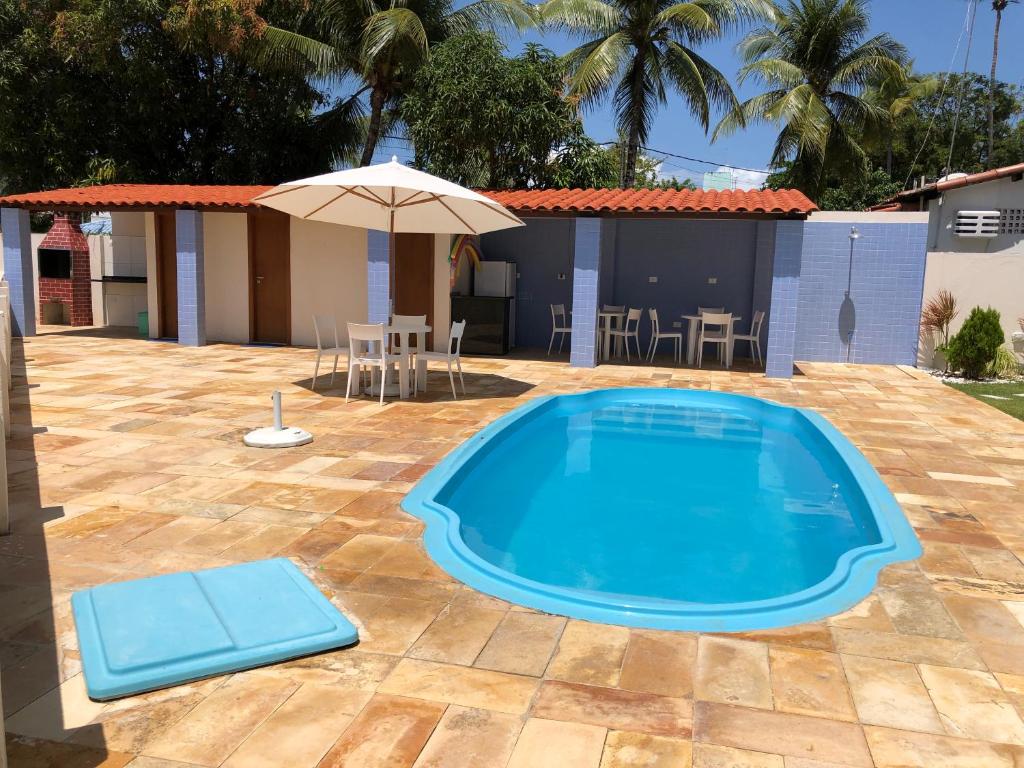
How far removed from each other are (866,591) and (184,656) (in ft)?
11.1

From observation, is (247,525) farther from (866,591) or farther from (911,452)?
(911,452)

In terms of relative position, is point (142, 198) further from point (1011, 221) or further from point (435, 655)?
point (1011, 221)

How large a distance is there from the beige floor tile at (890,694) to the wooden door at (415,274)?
11.4 meters

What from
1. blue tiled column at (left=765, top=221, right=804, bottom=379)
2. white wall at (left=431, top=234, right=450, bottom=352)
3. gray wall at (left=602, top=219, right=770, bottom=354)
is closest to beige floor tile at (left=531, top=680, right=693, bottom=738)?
blue tiled column at (left=765, top=221, right=804, bottom=379)

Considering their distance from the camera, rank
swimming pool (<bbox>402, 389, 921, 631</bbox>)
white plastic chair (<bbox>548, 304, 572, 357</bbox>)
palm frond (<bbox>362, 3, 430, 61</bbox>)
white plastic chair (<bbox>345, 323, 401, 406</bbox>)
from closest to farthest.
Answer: swimming pool (<bbox>402, 389, 921, 631</bbox>)
white plastic chair (<bbox>345, 323, 401, 406</bbox>)
white plastic chair (<bbox>548, 304, 572, 357</bbox>)
palm frond (<bbox>362, 3, 430, 61</bbox>)

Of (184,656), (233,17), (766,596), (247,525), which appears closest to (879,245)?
(766,596)

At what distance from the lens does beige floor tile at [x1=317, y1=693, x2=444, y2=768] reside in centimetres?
268

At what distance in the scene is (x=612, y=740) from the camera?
2816mm

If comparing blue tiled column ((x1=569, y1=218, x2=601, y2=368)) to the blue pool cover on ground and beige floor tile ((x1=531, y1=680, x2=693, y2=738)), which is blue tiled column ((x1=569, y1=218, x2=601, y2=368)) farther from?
beige floor tile ((x1=531, y1=680, x2=693, y2=738))

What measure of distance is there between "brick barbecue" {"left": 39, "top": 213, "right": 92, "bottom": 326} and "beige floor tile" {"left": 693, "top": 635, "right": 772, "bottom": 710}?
17.8 meters

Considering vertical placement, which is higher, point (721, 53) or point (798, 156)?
point (721, 53)

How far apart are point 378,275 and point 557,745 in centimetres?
1135

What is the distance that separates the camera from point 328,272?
1466 centimetres

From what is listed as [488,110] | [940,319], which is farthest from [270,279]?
[940,319]
